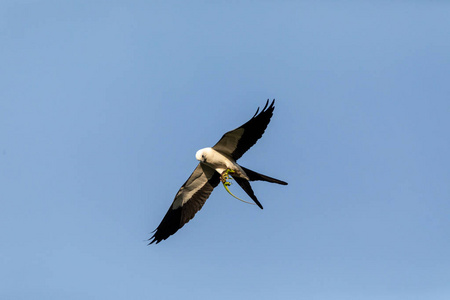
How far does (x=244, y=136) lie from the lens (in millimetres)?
11641

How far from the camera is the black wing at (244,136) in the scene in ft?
37.2

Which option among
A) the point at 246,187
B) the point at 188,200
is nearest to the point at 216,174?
the point at 188,200

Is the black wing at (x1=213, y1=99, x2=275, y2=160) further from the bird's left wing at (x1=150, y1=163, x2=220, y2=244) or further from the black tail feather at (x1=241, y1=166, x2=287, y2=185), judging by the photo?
the bird's left wing at (x1=150, y1=163, x2=220, y2=244)

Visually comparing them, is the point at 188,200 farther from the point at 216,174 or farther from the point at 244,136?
the point at 244,136

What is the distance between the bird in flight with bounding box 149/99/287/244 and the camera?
37.7 feet

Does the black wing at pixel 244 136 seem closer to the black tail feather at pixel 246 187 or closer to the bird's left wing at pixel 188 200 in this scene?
the black tail feather at pixel 246 187

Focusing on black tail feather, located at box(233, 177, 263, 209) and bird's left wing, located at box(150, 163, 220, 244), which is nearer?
black tail feather, located at box(233, 177, 263, 209)

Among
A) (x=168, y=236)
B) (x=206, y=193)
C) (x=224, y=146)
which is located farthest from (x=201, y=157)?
(x=168, y=236)

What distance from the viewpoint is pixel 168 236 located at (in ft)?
42.3

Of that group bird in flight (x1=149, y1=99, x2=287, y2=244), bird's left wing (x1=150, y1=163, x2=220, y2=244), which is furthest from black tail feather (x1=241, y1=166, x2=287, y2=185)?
bird's left wing (x1=150, y1=163, x2=220, y2=244)

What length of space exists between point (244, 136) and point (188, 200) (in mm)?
2440

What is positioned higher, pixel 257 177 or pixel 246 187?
pixel 257 177

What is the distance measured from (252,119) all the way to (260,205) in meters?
1.85

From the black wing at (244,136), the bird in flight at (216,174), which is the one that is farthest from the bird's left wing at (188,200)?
the black wing at (244,136)
